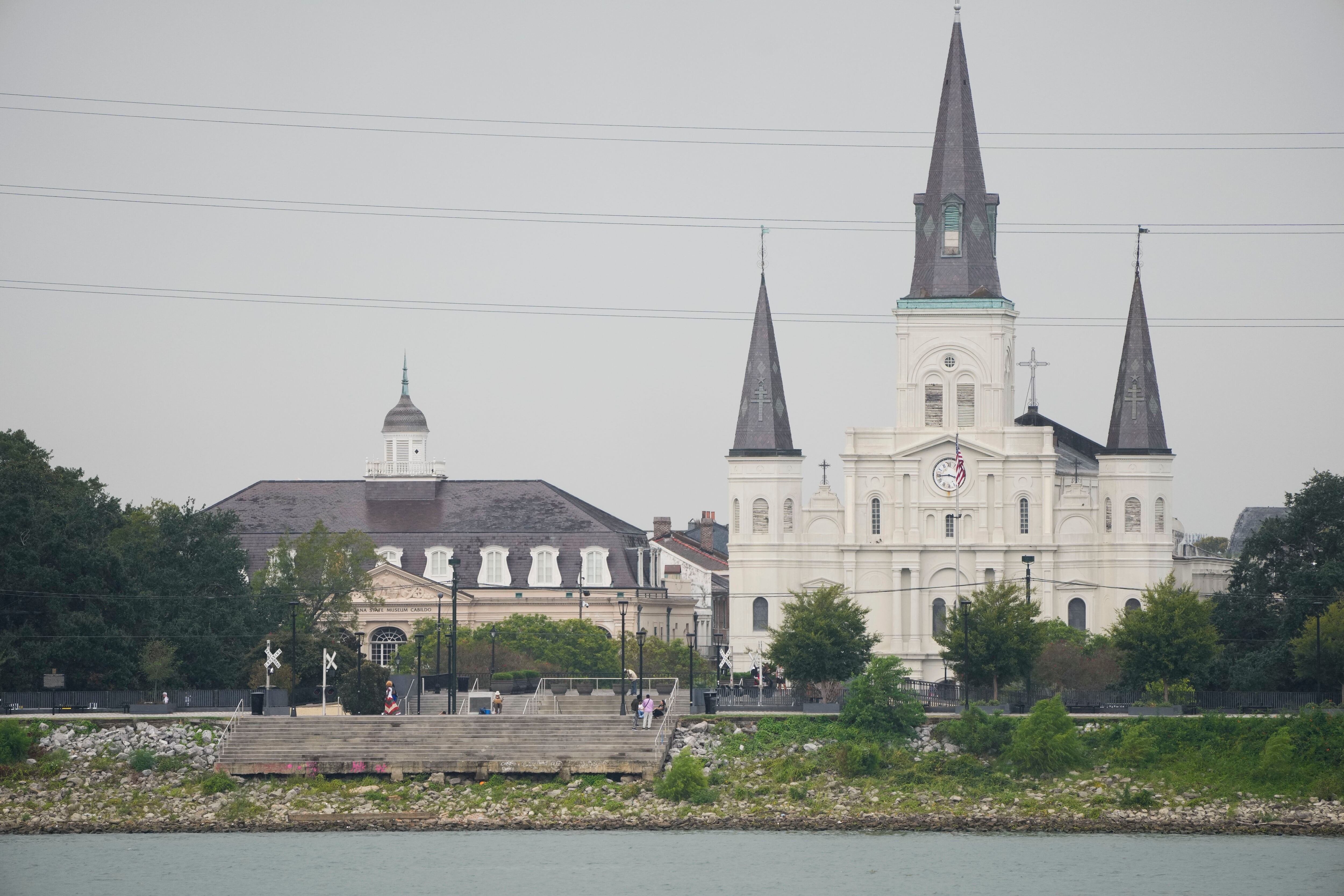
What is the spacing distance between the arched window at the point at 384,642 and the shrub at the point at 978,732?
37.1 metres

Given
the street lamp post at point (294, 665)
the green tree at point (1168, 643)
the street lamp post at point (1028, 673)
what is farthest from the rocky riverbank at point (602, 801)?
the green tree at point (1168, 643)

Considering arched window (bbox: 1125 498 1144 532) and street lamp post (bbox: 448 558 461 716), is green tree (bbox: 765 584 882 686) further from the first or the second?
arched window (bbox: 1125 498 1144 532)

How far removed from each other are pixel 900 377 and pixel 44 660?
143 feet

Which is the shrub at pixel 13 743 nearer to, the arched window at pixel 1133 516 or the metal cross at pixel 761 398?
the metal cross at pixel 761 398

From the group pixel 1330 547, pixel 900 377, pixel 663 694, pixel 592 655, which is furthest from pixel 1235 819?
pixel 900 377

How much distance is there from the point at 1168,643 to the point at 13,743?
36.9 meters

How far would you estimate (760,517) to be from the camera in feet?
374

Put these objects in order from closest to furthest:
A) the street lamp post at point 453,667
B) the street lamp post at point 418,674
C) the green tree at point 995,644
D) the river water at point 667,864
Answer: the river water at point 667,864, the street lamp post at point 453,667, the street lamp post at point 418,674, the green tree at point 995,644

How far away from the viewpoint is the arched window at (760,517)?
114 metres

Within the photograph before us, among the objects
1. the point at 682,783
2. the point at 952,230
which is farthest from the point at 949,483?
the point at 682,783

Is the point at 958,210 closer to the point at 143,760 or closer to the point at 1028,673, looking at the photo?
the point at 1028,673

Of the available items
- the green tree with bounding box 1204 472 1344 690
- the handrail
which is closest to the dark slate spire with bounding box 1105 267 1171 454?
the green tree with bounding box 1204 472 1344 690

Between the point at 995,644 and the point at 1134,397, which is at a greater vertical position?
the point at 1134,397

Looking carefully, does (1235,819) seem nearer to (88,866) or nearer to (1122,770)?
(1122,770)
